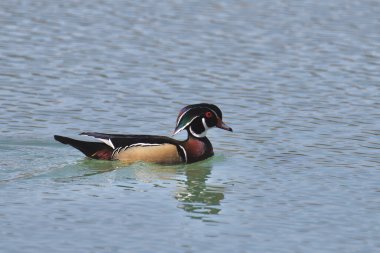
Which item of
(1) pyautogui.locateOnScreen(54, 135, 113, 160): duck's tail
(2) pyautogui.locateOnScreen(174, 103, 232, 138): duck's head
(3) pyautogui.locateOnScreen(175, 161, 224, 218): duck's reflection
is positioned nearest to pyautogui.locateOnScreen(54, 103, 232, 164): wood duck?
(1) pyautogui.locateOnScreen(54, 135, 113, 160): duck's tail

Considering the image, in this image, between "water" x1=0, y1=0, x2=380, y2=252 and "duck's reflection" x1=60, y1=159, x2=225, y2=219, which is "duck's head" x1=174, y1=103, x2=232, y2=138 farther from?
"duck's reflection" x1=60, y1=159, x2=225, y2=219

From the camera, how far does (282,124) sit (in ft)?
66.0

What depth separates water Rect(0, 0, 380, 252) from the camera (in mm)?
14180

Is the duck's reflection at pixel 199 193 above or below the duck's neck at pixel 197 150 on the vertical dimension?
below

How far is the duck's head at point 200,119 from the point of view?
A: 61.8 ft

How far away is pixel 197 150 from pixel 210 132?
2.09m

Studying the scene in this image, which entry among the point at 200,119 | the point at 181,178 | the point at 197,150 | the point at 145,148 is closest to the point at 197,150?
the point at 197,150

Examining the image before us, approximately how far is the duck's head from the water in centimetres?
40

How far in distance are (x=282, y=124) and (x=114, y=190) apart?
481cm

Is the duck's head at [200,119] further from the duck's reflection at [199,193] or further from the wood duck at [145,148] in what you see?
the duck's reflection at [199,193]

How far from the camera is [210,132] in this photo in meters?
20.5

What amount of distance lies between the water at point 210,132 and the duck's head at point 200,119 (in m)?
0.40

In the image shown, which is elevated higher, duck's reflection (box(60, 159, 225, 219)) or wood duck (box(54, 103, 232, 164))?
wood duck (box(54, 103, 232, 164))

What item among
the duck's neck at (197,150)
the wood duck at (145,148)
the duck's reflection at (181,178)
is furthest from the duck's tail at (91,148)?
the duck's neck at (197,150)
